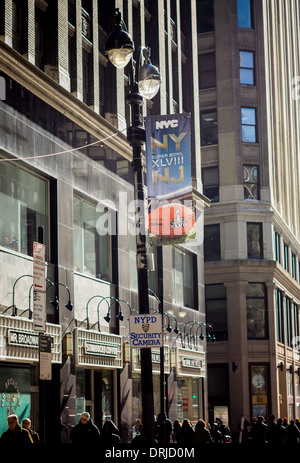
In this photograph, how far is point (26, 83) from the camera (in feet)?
77.0

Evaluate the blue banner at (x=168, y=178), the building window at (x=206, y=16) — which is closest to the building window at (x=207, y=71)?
the building window at (x=206, y=16)

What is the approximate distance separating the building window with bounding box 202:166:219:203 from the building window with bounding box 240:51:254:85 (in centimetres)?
693

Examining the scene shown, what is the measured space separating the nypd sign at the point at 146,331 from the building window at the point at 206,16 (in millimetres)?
45180

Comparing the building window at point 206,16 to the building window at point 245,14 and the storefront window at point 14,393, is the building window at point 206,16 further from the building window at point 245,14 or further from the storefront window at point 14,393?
the storefront window at point 14,393

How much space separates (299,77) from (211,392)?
120ft

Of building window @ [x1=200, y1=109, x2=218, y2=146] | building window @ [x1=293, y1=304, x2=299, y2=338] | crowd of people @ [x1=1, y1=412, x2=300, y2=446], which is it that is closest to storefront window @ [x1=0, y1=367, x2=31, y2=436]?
crowd of people @ [x1=1, y1=412, x2=300, y2=446]

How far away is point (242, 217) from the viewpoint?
57.7 meters

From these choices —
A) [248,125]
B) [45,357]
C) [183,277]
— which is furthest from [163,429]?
[248,125]

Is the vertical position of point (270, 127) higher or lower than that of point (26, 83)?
higher

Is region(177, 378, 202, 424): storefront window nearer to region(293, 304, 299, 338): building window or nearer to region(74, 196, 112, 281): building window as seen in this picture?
region(74, 196, 112, 281): building window

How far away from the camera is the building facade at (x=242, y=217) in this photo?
56.1 m

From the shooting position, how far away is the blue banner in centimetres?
2119
